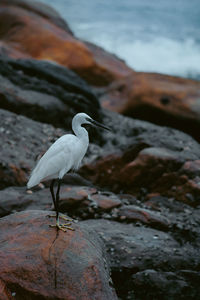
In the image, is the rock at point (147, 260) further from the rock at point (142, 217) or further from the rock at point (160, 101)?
the rock at point (160, 101)

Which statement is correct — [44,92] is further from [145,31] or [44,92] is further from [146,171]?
[145,31]

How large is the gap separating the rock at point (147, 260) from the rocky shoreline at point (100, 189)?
0.05ft

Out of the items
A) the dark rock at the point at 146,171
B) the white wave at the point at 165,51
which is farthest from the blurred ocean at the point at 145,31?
the dark rock at the point at 146,171

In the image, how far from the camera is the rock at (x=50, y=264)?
11.6ft

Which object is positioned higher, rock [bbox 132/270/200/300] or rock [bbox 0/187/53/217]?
rock [bbox 0/187/53/217]

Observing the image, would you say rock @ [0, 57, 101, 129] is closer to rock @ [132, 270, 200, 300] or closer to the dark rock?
the dark rock

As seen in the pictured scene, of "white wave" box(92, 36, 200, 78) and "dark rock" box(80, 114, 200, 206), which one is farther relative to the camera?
"white wave" box(92, 36, 200, 78)

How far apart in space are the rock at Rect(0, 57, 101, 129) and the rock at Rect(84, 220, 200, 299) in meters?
5.09

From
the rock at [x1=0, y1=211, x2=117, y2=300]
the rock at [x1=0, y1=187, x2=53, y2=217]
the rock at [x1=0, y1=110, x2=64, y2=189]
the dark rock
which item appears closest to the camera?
the rock at [x1=0, y1=211, x2=117, y2=300]

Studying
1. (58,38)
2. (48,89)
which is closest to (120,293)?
(48,89)

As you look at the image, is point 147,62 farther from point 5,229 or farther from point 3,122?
point 5,229

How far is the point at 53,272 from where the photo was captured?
365 cm

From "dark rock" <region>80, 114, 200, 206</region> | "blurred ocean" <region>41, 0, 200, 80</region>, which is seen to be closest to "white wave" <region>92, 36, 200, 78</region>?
"blurred ocean" <region>41, 0, 200, 80</region>

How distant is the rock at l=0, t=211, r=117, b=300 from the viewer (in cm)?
354
